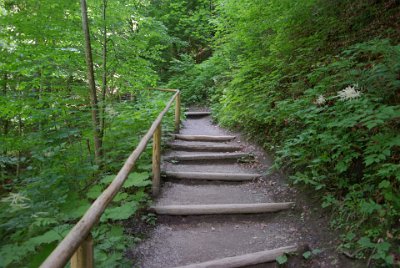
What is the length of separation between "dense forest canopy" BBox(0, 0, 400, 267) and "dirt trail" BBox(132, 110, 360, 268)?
0.23 metres

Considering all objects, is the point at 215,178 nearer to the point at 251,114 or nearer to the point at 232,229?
the point at 232,229

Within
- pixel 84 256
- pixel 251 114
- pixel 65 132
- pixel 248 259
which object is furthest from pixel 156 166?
pixel 251 114

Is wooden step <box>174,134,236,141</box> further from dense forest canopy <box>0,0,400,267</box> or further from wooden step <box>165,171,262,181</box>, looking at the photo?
wooden step <box>165,171,262,181</box>

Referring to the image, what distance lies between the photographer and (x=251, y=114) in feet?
21.5

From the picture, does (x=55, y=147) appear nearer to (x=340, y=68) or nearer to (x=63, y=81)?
(x=63, y=81)

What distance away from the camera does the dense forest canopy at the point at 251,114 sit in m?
2.67

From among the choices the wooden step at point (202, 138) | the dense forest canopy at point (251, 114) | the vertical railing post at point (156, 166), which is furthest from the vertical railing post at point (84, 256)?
the wooden step at point (202, 138)

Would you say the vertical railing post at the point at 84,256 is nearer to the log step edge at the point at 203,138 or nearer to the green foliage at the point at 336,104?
the green foliage at the point at 336,104

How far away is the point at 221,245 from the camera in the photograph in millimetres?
3314

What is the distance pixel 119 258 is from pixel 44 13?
14.9 ft

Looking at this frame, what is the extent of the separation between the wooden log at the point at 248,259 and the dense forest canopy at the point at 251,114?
638mm

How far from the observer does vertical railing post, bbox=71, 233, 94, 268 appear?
58.4 inches

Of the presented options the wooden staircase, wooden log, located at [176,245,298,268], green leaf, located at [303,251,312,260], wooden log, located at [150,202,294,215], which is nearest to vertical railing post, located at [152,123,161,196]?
the wooden staircase

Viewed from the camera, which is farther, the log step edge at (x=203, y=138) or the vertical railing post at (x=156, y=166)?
the log step edge at (x=203, y=138)
